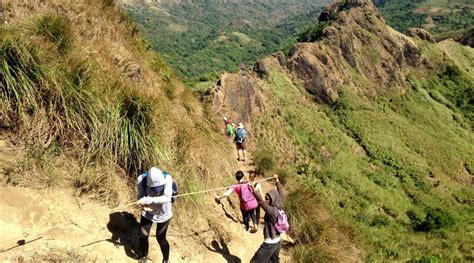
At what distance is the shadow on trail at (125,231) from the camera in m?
7.48

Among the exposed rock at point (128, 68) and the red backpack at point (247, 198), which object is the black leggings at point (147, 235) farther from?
the exposed rock at point (128, 68)

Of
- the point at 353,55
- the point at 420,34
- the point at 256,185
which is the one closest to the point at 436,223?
the point at 256,185

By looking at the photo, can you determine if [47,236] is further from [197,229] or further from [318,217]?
[318,217]

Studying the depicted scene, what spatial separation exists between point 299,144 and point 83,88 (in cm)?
2969

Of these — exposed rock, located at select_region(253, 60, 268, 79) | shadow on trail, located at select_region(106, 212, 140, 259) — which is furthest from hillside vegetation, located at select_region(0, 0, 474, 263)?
exposed rock, located at select_region(253, 60, 268, 79)

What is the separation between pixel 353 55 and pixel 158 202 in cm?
5394

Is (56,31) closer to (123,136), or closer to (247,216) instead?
(123,136)

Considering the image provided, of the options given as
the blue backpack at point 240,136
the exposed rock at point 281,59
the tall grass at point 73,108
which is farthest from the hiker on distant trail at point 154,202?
the exposed rock at point 281,59

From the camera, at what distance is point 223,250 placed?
9.52m

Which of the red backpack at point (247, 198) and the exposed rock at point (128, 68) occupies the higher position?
the exposed rock at point (128, 68)

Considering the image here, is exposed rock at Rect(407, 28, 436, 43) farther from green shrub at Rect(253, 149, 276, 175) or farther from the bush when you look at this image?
green shrub at Rect(253, 149, 276, 175)

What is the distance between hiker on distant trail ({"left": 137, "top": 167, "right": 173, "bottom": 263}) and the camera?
6.99 m

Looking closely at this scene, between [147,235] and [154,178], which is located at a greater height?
[154,178]

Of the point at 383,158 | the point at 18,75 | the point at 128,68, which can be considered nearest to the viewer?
the point at 18,75
